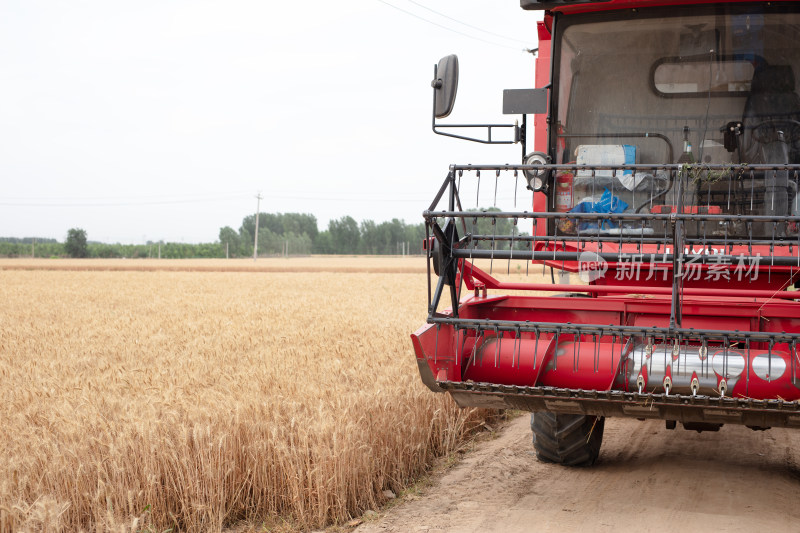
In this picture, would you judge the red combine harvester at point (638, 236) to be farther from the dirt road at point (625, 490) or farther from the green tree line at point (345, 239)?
the green tree line at point (345, 239)

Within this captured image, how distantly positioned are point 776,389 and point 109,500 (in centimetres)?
317

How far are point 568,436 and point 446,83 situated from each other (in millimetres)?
2311

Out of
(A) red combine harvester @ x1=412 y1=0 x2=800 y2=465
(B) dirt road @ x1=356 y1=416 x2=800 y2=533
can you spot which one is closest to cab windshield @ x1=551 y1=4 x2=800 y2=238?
(A) red combine harvester @ x1=412 y1=0 x2=800 y2=465

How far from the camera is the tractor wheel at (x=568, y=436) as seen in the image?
4.65 metres

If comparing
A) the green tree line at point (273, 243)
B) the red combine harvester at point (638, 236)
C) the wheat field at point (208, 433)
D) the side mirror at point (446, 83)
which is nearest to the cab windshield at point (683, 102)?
the red combine harvester at point (638, 236)

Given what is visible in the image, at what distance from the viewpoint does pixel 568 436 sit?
15.3 feet

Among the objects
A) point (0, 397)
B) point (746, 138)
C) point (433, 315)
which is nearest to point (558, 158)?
point (746, 138)

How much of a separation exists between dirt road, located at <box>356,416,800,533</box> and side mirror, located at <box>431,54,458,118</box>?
230 centimetres

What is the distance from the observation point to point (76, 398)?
4.90 meters

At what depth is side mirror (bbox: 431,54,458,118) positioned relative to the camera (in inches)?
181

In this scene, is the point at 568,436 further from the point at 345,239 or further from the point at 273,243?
the point at 345,239

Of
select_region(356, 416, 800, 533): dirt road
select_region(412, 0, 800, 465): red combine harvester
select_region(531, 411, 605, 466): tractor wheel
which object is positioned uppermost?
select_region(412, 0, 800, 465): red combine harvester

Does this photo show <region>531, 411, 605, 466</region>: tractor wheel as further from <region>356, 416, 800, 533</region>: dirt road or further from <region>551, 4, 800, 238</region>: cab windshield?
<region>551, 4, 800, 238</region>: cab windshield

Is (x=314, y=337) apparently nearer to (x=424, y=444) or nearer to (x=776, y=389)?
(x=424, y=444)
